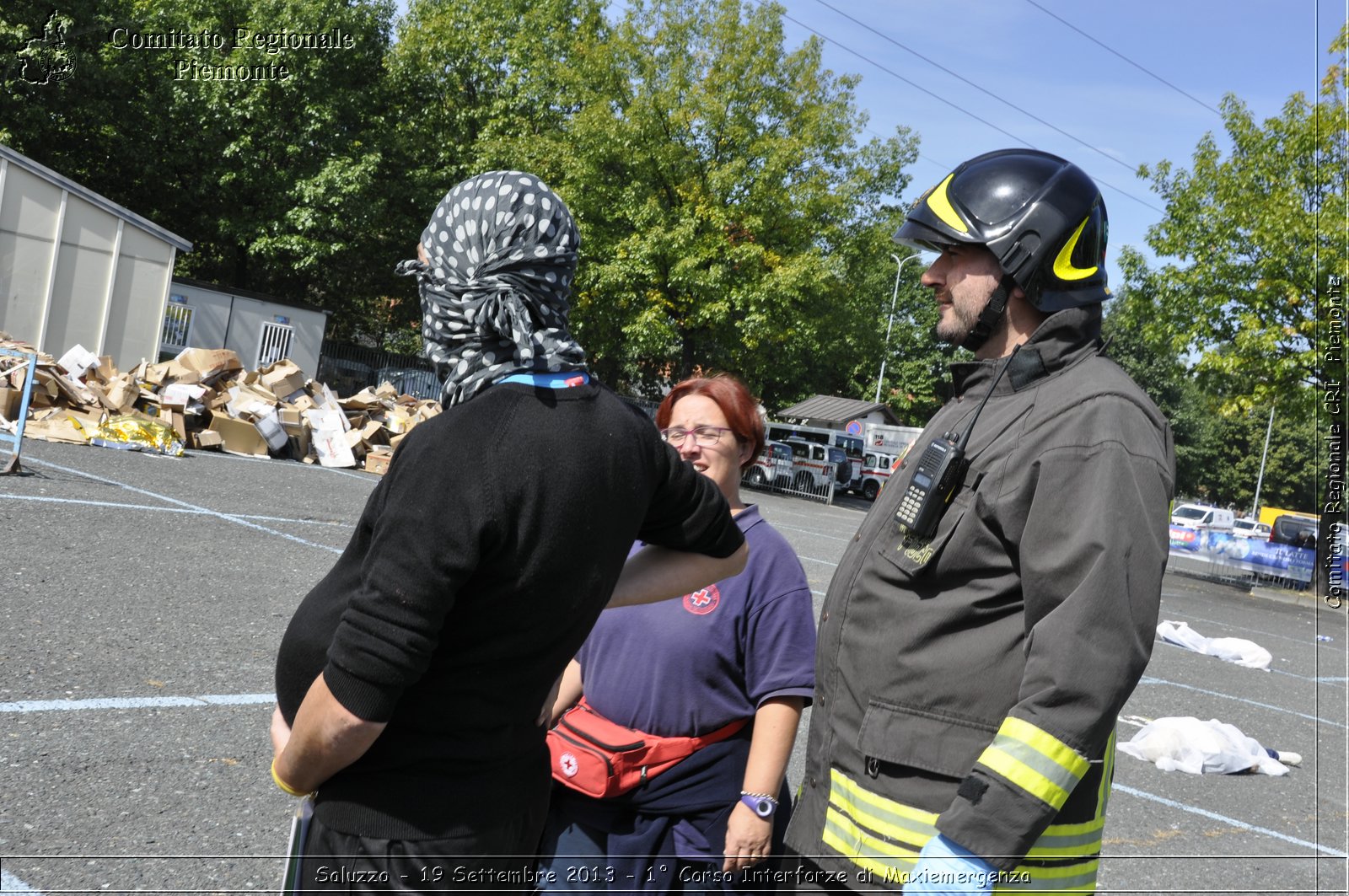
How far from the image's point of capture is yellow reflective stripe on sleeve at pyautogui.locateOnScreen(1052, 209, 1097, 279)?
212 centimetres

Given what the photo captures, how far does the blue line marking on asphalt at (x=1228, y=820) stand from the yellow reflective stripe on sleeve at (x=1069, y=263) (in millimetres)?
4623

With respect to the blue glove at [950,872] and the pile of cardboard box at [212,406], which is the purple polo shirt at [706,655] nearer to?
the blue glove at [950,872]

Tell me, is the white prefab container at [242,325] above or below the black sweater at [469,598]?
below

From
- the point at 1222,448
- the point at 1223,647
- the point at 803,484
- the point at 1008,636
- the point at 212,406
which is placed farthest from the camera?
the point at 1222,448

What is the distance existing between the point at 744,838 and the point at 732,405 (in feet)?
3.85

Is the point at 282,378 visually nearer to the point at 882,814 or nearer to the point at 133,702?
the point at 133,702

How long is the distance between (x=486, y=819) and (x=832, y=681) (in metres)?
0.75

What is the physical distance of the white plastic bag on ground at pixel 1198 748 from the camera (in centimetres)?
701

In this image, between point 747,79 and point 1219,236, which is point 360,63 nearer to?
point 747,79

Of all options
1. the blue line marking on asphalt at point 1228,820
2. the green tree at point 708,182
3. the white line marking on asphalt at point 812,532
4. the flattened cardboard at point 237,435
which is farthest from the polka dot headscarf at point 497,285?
→ the green tree at point 708,182

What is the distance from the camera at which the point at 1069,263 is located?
2.13 m

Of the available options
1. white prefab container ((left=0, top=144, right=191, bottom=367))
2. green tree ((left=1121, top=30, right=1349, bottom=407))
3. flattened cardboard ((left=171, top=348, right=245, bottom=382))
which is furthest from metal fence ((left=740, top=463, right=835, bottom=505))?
flattened cardboard ((left=171, top=348, right=245, bottom=382))

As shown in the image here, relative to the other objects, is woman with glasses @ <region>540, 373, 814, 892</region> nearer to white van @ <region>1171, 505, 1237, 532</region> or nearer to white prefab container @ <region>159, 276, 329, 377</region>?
white prefab container @ <region>159, 276, 329, 377</region>

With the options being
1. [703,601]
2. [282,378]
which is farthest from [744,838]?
[282,378]
